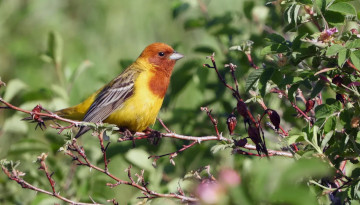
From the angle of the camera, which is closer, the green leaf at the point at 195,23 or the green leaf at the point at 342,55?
the green leaf at the point at 342,55

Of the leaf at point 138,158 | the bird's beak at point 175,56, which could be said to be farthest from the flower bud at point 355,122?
the bird's beak at point 175,56

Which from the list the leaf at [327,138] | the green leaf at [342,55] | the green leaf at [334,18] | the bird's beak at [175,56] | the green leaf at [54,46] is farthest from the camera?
the bird's beak at [175,56]

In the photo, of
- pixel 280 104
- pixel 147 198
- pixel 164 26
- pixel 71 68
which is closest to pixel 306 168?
pixel 147 198

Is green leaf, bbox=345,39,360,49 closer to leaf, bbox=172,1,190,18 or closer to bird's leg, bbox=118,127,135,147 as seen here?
bird's leg, bbox=118,127,135,147

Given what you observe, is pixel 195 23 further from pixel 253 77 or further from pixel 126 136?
pixel 253 77

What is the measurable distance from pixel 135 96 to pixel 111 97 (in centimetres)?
28

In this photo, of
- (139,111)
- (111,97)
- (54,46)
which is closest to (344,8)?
(139,111)

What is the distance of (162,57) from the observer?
18.7 ft

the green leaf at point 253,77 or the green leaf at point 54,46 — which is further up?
the green leaf at point 253,77

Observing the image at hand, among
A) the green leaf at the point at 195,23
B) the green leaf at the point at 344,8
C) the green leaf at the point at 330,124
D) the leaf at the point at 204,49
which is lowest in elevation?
the leaf at the point at 204,49

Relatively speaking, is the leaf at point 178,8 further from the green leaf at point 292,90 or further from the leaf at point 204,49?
the green leaf at point 292,90

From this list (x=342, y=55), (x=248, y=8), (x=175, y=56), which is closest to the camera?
(x=342, y=55)

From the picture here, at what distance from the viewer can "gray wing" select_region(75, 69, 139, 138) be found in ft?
17.0

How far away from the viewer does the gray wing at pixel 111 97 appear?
204 inches
